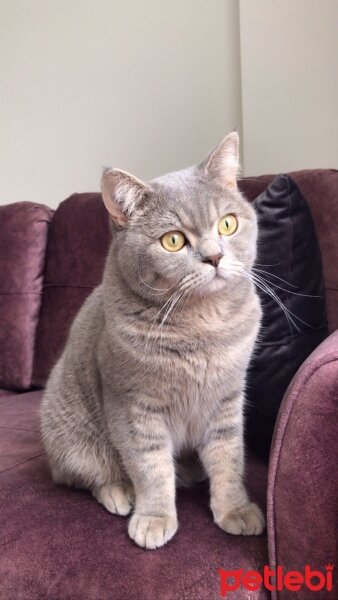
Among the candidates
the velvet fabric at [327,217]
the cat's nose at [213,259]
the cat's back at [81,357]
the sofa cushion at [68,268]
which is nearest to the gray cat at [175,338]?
the cat's nose at [213,259]

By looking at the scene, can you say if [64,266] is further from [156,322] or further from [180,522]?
[180,522]

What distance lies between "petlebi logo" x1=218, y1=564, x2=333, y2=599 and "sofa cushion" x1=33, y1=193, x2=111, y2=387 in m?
1.20

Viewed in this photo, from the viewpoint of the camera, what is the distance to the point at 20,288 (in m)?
2.02

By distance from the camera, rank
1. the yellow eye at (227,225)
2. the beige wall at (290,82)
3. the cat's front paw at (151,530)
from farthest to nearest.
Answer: the beige wall at (290,82) → the yellow eye at (227,225) → the cat's front paw at (151,530)

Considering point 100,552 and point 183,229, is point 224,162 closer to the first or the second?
point 183,229

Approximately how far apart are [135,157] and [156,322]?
146 cm

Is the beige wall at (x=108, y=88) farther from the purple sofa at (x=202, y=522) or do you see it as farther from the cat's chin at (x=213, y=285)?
the cat's chin at (x=213, y=285)

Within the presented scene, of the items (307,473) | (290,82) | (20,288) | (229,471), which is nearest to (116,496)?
(229,471)

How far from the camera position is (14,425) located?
5.20 feet

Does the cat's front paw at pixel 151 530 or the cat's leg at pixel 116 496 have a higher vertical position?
the cat's front paw at pixel 151 530

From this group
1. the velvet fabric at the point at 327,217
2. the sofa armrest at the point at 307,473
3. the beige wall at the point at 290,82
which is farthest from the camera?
the beige wall at the point at 290,82

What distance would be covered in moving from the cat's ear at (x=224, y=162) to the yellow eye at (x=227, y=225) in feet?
0.32

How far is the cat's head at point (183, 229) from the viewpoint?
936mm

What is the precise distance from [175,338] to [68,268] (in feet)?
3.41
